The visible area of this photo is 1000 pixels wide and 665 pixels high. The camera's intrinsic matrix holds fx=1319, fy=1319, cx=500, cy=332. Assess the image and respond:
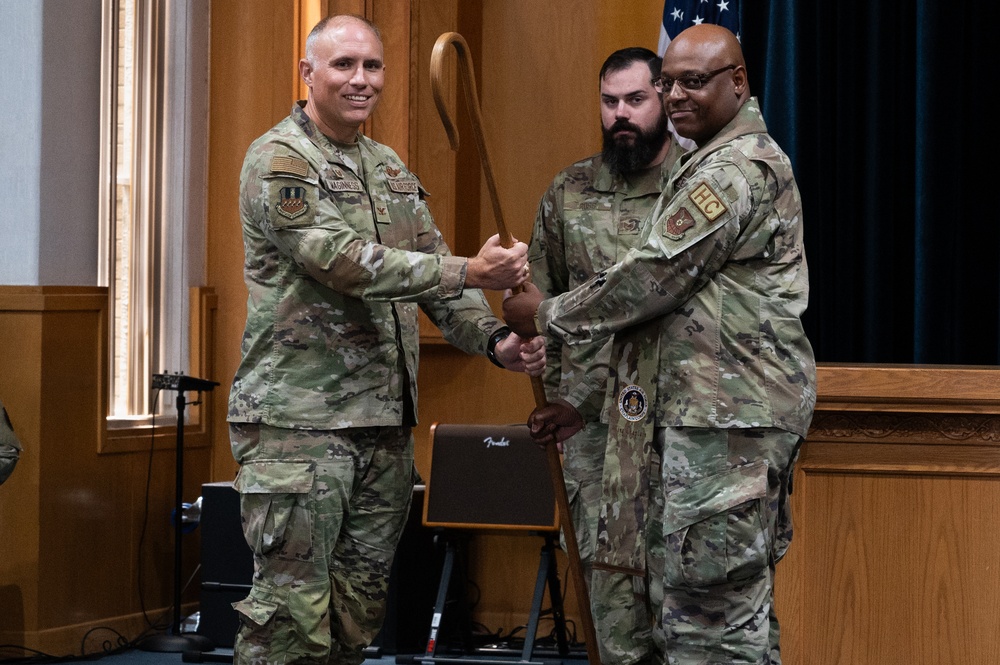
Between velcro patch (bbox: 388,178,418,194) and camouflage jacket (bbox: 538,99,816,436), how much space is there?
720mm

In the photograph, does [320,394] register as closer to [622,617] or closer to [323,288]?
[323,288]

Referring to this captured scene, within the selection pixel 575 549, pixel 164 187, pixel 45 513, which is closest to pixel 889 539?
pixel 575 549

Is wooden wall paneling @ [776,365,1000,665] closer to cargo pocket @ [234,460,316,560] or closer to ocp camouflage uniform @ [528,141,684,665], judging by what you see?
ocp camouflage uniform @ [528,141,684,665]

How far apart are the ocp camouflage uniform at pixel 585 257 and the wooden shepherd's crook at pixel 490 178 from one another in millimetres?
291

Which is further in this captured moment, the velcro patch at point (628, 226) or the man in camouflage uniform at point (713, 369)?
the velcro patch at point (628, 226)

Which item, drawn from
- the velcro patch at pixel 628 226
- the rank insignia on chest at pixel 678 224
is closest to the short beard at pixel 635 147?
the velcro patch at pixel 628 226

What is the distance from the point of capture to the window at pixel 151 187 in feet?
16.5

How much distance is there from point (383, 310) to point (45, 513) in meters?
2.03

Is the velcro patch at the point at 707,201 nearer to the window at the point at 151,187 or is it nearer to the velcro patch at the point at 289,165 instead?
the velcro patch at the point at 289,165

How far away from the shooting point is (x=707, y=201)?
2594mm

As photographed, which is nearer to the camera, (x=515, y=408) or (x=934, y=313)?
(x=934, y=313)

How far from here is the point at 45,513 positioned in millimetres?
4523

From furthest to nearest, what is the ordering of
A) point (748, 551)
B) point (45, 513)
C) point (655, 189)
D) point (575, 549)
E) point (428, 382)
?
point (428, 382) → point (45, 513) → point (655, 189) → point (575, 549) → point (748, 551)

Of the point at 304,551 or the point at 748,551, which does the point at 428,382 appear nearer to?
the point at 304,551
